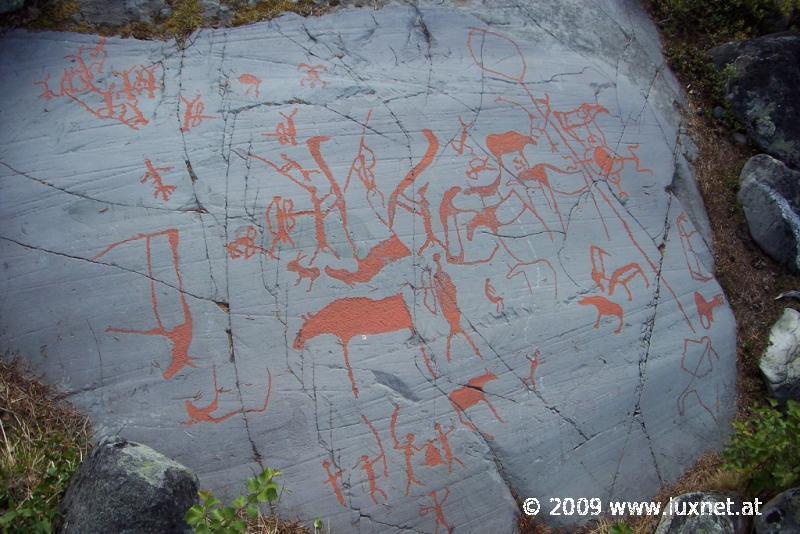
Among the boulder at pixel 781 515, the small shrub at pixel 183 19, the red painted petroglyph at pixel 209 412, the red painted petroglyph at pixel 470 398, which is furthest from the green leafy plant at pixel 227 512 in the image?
the small shrub at pixel 183 19

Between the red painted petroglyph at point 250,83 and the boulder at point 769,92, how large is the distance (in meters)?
4.57

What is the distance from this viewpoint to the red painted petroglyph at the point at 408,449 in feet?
13.8

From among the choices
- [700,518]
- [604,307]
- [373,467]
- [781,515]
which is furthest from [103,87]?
[781,515]

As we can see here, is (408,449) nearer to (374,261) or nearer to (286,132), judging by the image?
(374,261)

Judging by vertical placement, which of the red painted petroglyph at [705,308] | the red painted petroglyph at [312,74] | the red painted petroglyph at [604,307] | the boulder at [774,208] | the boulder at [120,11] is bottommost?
the boulder at [120,11]

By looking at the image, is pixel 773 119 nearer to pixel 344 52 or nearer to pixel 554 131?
pixel 554 131

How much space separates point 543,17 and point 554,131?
1312mm

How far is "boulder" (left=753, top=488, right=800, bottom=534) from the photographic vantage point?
4004mm

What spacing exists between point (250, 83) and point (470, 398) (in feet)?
9.52

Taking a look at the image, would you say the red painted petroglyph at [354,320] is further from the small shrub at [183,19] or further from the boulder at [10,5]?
the boulder at [10,5]

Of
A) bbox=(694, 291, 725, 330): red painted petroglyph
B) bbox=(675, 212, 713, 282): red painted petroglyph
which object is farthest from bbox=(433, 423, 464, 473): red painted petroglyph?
bbox=(675, 212, 713, 282): red painted petroglyph

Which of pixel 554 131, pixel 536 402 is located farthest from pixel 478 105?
pixel 536 402

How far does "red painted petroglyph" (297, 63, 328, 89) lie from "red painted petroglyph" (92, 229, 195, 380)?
1691 mm

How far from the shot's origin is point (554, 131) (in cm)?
562
